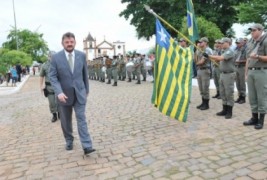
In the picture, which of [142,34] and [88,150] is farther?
[142,34]

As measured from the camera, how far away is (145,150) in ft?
17.3

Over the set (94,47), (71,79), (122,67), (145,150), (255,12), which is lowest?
(145,150)

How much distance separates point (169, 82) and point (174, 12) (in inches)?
981

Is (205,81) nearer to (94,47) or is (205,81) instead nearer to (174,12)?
(174,12)

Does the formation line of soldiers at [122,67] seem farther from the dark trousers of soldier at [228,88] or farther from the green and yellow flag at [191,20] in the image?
the dark trousers of soldier at [228,88]

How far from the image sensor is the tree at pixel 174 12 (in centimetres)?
2984

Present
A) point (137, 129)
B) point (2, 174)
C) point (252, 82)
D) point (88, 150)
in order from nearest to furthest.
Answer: point (2, 174) < point (88, 150) < point (252, 82) < point (137, 129)

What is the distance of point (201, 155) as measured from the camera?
15.8 feet

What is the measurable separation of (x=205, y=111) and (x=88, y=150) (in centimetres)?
398

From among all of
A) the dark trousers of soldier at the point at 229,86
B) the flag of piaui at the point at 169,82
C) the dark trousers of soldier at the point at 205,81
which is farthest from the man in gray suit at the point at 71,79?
the dark trousers of soldier at the point at 205,81

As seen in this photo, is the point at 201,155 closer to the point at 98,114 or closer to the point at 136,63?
the point at 98,114

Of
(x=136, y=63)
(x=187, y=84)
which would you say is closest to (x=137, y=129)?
(x=187, y=84)

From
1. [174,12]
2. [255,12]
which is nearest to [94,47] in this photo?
[174,12]

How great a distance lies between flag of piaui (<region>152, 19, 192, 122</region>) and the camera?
663 centimetres
